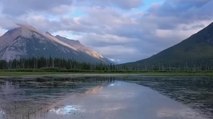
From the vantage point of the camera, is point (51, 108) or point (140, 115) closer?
point (140, 115)

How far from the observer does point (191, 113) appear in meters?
33.9

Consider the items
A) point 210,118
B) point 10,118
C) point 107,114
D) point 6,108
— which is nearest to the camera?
point 10,118

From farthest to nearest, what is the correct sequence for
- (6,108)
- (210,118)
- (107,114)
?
(6,108) < (107,114) < (210,118)

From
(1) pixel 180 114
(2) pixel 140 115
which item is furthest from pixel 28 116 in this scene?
(1) pixel 180 114

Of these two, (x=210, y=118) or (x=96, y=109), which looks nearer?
(x=210, y=118)

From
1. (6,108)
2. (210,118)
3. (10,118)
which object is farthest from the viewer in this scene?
(6,108)

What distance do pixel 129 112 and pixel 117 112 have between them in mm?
1164

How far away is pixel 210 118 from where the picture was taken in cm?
3028

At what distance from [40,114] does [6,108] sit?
5244mm

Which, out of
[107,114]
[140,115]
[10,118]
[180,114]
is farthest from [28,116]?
[180,114]

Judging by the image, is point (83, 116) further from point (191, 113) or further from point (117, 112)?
point (191, 113)

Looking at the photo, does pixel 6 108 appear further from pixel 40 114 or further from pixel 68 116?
pixel 68 116

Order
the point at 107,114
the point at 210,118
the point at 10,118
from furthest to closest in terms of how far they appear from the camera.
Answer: the point at 107,114
the point at 210,118
the point at 10,118

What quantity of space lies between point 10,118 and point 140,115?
442 inches
